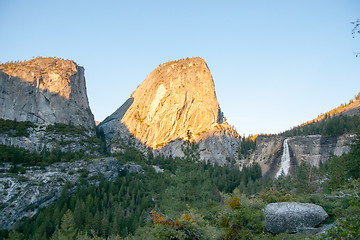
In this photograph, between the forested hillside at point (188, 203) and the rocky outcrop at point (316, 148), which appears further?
the rocky outcrop at point (316, 148)

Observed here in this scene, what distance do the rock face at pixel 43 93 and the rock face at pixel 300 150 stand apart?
281ft

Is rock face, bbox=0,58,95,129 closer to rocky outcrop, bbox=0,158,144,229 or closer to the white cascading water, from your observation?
rocky outcrop, bbox=0,158,144,229

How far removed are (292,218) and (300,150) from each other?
272ft

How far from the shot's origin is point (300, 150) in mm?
99188

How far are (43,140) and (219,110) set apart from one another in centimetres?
9155

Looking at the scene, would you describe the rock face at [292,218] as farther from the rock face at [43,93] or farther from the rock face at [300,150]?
the rock face at [43,93]

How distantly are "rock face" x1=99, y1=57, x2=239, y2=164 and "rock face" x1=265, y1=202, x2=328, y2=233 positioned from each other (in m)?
104

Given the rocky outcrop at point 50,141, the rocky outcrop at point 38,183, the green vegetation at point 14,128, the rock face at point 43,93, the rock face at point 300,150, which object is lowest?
the rocky outcrop at point 38,183

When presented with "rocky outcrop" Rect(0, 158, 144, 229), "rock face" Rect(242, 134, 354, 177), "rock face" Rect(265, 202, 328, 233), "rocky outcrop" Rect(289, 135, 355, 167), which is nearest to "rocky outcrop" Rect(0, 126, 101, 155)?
"rocky outcrop" Rect(0, 158, 144, 229)

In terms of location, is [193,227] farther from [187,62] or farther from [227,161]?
[187,62]

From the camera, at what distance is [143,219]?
204 ft

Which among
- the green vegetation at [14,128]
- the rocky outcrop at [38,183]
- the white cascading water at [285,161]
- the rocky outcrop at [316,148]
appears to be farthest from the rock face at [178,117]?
the rocky outcrop at [38,183]

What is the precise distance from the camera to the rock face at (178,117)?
13619 centimetres

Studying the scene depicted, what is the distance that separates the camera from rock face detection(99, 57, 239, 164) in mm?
136188
